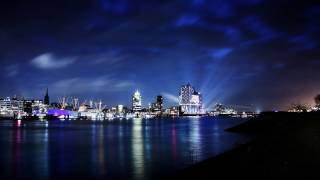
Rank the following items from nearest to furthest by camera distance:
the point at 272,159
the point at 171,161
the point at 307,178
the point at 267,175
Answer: the point at 307,178, the point at 267,175, the point at 272,159, the point at 171,161

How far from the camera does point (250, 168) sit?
2103cm

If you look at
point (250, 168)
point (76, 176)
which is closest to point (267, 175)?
point (250, 168)

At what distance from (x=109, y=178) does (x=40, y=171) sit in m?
7.54

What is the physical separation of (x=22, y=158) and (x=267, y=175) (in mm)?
31173

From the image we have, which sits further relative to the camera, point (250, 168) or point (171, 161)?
point (171, 161)

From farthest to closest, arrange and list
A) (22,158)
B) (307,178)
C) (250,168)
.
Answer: (22,158)
(250,168)
(307,178)

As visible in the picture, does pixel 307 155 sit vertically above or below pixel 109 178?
above

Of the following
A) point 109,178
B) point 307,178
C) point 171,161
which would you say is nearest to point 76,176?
point 109,178

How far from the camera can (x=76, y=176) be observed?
29.4m

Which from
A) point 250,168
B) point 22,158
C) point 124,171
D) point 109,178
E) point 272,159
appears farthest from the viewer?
point 22,158

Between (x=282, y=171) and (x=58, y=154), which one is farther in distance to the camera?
(x=58, y=154)

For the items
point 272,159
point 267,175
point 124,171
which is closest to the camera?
point 267,175

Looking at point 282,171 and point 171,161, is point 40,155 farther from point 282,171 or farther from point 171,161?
point 282,171

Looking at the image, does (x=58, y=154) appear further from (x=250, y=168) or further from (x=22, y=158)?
(x=250, y=168)
